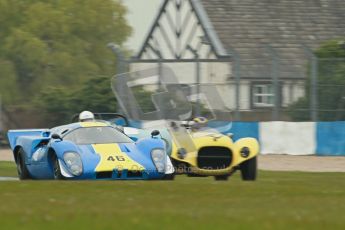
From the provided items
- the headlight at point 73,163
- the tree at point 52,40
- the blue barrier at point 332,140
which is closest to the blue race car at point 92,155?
the headlight at point 73,163

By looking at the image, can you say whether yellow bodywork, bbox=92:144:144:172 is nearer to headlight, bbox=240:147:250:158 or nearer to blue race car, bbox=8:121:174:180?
blue race car, bbox=8:121:174:180

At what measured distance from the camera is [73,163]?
618 inches

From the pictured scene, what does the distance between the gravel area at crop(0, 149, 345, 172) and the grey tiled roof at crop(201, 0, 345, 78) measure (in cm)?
1558

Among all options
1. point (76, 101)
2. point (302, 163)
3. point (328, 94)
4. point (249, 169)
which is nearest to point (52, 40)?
point (76, 101)

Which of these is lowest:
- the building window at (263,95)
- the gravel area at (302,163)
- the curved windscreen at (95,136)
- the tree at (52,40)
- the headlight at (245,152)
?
the gravel area at (302,163)

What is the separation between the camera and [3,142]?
3594 cm

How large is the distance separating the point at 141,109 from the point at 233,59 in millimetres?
3129

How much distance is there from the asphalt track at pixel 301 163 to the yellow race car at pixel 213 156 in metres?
4.84

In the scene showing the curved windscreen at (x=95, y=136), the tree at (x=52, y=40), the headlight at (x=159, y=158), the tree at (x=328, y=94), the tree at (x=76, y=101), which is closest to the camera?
the headlight at (x=159, y=158)

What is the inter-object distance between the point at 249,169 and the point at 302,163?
7.55m

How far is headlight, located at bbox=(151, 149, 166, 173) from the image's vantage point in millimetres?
16047

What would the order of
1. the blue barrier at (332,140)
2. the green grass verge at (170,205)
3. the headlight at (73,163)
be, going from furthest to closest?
the blue barrier at (332,140), the headlight at (73,163), the green grass verge at (170,205)

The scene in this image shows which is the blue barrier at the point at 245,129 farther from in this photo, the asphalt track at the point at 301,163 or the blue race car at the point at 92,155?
the blue race car at the point at 92,155

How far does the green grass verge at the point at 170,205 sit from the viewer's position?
9398 millimetres
